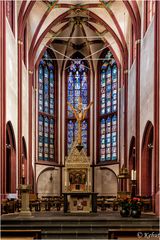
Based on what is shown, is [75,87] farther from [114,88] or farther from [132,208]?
[132,208]

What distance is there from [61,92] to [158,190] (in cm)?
2172

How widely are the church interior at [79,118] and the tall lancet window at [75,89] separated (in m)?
0.08

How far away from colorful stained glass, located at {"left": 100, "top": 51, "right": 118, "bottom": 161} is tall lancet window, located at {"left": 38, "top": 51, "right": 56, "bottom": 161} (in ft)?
12.9

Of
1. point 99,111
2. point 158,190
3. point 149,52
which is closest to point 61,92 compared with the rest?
point 99,111

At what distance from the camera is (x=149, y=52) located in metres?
22.5

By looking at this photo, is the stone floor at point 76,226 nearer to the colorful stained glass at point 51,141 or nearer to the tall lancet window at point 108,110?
the tall lancet window at point 108,110

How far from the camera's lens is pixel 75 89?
132ft

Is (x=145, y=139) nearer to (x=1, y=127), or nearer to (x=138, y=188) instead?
(x=138, y=188)

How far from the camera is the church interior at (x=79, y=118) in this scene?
741 inches

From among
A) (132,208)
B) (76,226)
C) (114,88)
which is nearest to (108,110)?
(114,88)

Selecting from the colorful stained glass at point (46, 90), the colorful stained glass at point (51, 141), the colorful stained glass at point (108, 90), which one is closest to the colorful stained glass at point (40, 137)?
the colorful stained glass at point (46, 90)

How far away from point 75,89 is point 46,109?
337 centimetres

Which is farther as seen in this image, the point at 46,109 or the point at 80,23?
the point at 46,109

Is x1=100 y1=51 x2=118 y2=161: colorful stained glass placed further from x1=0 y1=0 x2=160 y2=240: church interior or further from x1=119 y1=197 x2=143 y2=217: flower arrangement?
x1=119 y1=197 x2=143 y2=217: flower arrangement
